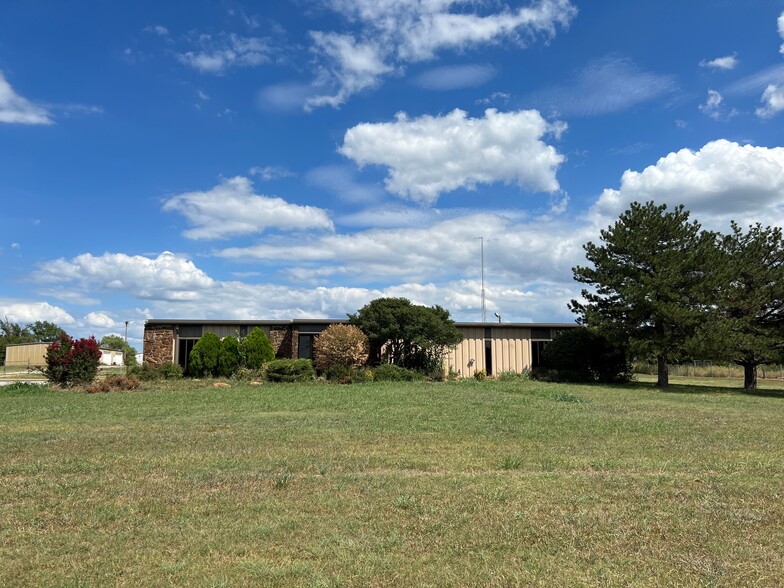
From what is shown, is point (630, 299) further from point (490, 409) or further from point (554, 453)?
point (554, 453)

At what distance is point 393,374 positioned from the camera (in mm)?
24734

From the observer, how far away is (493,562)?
4.27 meters

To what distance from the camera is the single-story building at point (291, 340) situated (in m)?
28.7

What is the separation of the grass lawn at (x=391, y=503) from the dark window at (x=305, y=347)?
16.8 metres

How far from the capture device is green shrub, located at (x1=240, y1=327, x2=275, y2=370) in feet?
86.1

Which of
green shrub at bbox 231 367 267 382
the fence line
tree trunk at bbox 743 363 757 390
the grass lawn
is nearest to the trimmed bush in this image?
green shrub at bbox 231 367 267 382

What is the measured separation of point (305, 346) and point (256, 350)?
315 cm

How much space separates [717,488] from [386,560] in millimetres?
4211

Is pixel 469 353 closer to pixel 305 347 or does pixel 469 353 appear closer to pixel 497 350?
pixel 497 350

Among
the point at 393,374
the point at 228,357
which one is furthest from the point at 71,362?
the point at 393,374

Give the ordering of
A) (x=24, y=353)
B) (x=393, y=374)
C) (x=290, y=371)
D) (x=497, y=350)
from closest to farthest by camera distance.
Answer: (x=290, y=371) < (x=393, y=374) < (x=497, y=350) < (x=24, y=353)

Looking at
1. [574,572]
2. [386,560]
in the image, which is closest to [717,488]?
[574,572]

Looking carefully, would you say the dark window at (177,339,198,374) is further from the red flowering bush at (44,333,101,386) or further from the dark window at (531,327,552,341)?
the dark window at (531,327,552,341)

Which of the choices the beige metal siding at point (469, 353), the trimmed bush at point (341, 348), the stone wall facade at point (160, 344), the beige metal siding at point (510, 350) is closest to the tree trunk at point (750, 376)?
the beige metal siding at point (510, 350)
